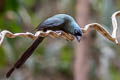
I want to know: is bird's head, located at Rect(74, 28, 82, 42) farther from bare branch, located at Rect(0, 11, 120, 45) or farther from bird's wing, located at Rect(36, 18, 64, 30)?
bird's wing, located at Rect(36, 18, 64, 30)

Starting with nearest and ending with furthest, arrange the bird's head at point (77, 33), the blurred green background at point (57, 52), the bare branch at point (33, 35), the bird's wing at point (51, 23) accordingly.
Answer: the bare branch at point (33, 35) < the bird's head at point (77, 33) < the bird's wing at point (51, 23) < the blurred green background at point (57, 52)

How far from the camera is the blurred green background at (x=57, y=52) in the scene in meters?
3.39

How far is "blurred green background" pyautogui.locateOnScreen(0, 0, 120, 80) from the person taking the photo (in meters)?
3.39

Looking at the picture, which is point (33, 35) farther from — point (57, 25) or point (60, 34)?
point (57, 25)

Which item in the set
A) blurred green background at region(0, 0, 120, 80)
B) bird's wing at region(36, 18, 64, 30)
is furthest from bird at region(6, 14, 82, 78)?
blurred green background at region(0, 0, 120, 80)

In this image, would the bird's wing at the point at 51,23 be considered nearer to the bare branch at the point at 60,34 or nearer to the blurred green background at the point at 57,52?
the bare branch at the point at 60,34

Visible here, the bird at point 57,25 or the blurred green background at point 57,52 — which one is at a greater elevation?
the bird at point 57,25

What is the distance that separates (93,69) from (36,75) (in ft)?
2.23

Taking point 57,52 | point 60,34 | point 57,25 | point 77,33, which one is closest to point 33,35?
point 60,34

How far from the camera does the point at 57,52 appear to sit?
3885mm

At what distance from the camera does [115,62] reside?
3.95 meters

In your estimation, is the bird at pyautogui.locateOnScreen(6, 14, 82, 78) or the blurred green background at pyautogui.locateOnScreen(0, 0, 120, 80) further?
the blurred green background at pyautogui.locateOnScreen(0, 0, 120, 80)

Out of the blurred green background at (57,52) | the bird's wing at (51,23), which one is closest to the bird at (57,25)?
the bird's wing at (51,23)

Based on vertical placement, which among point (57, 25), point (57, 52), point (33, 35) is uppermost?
point (33, 35)
